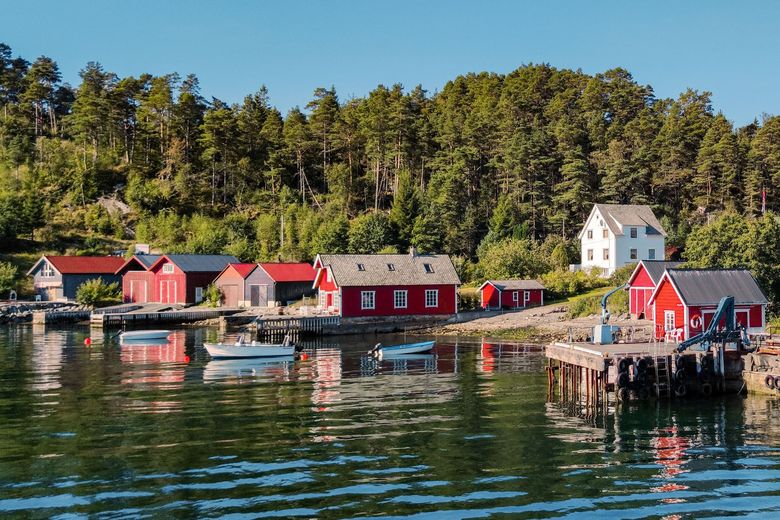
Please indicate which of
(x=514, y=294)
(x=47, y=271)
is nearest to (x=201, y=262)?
(x=47, y=271)

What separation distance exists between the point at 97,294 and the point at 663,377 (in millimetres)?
65600

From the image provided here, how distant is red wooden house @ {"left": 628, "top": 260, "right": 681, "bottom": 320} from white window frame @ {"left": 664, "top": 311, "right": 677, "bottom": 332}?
6.38 metres

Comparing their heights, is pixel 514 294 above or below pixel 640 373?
above

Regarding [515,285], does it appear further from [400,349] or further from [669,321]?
[669,321]

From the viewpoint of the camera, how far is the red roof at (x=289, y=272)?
73125mm

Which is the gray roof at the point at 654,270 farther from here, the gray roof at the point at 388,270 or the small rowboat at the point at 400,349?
the gray roof at the point at 388,270

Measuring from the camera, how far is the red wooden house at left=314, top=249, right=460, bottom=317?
61656 mm

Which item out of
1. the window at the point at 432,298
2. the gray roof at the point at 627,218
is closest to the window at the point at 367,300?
the window at the point at 432,298

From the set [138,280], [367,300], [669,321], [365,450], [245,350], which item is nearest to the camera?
[365,450]

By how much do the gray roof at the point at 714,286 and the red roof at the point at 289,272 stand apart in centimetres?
4126

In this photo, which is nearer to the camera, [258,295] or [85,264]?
[258,295]

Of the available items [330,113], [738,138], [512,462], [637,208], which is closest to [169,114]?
[330,113]

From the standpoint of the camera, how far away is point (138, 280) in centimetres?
8231

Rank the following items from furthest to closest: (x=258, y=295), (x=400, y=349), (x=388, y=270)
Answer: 1. (x=258, y=295)
2. (x=388, y=270)
3. (x=400, y=349)
